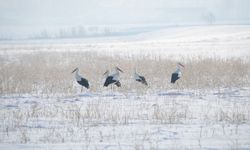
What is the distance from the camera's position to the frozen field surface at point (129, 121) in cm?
682

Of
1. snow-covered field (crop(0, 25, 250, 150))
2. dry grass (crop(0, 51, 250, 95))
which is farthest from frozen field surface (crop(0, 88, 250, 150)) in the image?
dry grass (crop(0, 51, 250, 95))

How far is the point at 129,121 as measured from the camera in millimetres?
8570

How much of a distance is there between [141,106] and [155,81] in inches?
182

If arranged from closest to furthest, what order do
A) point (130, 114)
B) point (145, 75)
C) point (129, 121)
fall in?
point (129, 121) → point (130, 114) → point (145, 75)

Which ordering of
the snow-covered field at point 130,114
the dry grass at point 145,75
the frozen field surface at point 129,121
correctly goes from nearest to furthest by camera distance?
the frozen field surface at point 129,121 < the snow-covered field at point 130,114 < the dry grass at point 145,75

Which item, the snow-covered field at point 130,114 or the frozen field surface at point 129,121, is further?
the snow-covered field at point 130,114

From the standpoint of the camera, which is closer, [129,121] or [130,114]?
[129,121]

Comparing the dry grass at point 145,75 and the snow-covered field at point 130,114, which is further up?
the dry grass at point 145,75

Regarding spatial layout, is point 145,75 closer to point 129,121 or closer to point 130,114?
point 130,114

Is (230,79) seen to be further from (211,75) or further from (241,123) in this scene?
(241,123)

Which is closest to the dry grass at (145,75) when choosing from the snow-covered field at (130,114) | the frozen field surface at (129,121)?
the snow-covered field at (130,114)

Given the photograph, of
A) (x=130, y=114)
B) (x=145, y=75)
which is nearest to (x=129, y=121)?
(x=130, y=114)

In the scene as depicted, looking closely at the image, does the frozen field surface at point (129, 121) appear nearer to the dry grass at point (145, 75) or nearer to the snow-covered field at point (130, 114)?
the snow-covered field at point (130, 114)

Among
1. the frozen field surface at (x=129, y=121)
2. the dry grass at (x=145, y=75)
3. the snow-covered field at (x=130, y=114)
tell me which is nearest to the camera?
the frozen field surface at (x=129, y=121)
